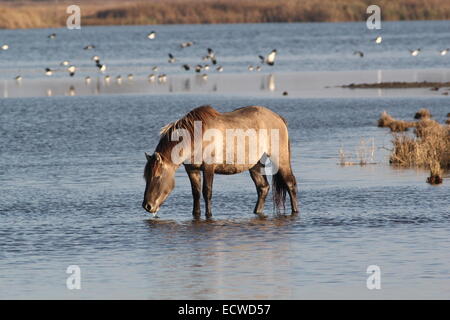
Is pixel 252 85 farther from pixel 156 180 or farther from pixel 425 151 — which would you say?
pixel 156 180

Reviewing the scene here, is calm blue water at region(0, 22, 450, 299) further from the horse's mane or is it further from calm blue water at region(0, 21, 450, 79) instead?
calm blue water at region(0, 21, 450, 79)

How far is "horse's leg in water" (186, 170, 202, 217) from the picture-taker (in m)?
17.8

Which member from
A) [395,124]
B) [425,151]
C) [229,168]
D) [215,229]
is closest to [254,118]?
[229,168]

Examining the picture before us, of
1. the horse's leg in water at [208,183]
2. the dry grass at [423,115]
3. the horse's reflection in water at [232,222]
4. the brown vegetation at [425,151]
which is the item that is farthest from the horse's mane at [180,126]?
the dry grass at [423,115]

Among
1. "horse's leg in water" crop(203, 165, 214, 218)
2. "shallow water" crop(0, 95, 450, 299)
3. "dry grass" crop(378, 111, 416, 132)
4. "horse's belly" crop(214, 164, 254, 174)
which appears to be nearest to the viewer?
"shallow water" crop(0, 95, 450, 299)

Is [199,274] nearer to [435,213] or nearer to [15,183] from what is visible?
[435,213]

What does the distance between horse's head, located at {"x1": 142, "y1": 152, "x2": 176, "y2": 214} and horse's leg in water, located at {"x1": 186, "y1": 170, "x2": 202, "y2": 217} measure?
48cm

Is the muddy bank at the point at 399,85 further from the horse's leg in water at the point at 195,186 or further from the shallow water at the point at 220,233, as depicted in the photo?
the horse's leg in water at the point at 195,186

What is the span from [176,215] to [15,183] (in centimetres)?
563

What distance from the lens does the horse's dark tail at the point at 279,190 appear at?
60.2 feet

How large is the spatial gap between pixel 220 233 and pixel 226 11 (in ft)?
553

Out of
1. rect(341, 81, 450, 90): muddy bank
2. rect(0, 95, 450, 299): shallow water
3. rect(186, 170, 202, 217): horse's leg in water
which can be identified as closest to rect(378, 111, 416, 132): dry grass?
rect(0, 95, 450, 299): shallow water

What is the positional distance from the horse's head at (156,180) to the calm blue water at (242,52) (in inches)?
2186
